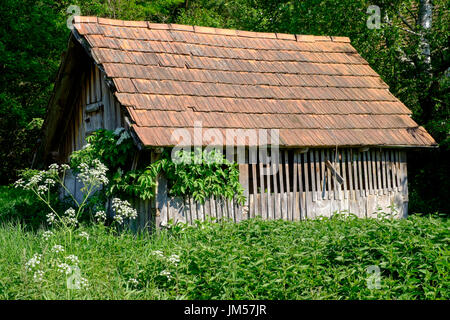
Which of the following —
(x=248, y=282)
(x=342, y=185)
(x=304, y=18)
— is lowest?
(x=248, y=282)

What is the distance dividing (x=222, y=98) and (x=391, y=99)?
4.41 m

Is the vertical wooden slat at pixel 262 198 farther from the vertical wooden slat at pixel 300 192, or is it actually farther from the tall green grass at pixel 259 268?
the tall green grass at pixel 259 268

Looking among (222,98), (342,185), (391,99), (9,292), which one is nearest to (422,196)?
(391,99)

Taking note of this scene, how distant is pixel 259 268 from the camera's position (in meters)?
5.80

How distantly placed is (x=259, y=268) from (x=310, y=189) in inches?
198

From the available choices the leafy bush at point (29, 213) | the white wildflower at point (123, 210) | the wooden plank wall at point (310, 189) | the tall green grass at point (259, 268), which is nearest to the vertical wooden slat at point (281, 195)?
the wooden plank wall at point (310, 189)

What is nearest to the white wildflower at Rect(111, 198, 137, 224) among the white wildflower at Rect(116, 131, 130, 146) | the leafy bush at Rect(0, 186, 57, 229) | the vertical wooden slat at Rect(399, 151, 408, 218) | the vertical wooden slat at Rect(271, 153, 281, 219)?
the white wildflower at Rect(116, 131, 130, 146)

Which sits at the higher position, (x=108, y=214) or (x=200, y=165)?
(x=200, y=165)

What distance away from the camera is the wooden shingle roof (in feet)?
31.4

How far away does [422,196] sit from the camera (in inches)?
575

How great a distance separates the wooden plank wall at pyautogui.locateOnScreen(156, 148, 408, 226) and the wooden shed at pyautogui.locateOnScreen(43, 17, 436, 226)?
0.02 meters

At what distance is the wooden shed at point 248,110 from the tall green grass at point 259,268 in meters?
2.25

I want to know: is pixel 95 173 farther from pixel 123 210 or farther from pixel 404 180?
pixel 404 180

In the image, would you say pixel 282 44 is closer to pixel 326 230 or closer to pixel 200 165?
pixel 200 165
